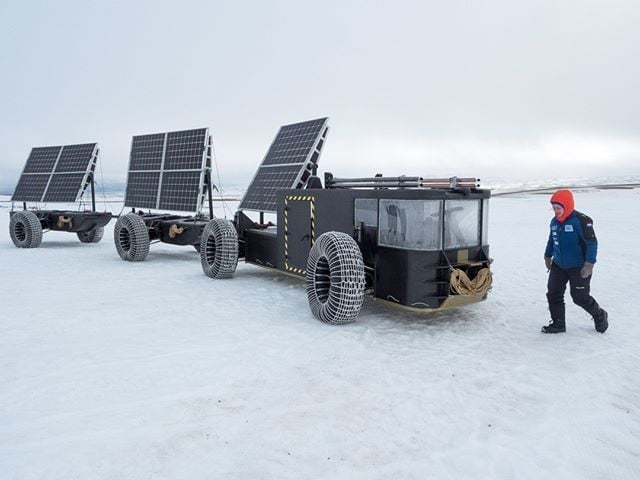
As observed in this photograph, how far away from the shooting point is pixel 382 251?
23.0 ft

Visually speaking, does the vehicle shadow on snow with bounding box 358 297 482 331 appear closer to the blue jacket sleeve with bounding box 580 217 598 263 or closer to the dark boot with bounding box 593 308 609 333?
the dark boot with bounding box 593 308 609 333

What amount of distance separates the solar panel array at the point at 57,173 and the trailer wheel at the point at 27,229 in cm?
143

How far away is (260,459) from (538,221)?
859 inches

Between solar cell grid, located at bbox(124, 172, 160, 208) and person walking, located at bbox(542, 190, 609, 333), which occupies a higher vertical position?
solar cell grid, located at bbox(124, 172, 160, 208)

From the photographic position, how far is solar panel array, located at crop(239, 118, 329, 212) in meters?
10.2

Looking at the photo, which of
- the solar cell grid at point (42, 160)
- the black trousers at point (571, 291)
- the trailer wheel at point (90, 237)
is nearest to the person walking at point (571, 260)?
the black trousers at point (571, 291)

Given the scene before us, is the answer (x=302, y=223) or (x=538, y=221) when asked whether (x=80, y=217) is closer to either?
(x=302, y=223)

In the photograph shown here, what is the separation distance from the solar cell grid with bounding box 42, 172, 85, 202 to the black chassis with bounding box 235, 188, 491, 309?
10.2 m

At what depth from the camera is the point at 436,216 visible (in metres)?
6.50

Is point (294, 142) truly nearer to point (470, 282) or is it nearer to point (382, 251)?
point (382, 251)

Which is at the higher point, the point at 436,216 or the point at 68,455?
the point at 436,216

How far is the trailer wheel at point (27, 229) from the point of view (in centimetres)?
1533

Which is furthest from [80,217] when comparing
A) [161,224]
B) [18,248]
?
[161,224]

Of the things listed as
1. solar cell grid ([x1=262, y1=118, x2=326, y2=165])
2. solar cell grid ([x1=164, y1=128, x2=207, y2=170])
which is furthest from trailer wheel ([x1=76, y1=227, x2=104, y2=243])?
solar cell grid ([x1=262, y1=118, x2=326, y2=165])
